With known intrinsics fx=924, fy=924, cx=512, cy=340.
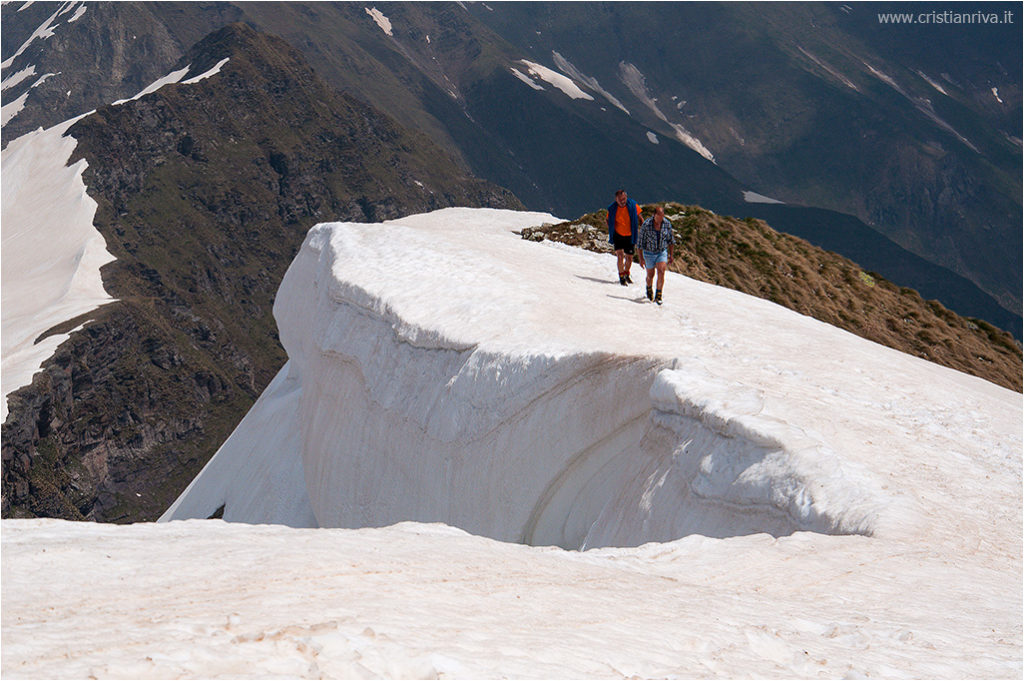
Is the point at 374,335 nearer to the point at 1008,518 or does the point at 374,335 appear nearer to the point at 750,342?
the point at 750,342

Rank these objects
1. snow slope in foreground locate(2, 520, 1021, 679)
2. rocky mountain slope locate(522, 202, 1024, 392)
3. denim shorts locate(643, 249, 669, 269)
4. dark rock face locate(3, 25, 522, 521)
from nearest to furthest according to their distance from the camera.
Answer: snow slope in foreground locate(2, 520, 1021, 679) < denim shorts locate(643, 249, 669, 269) < rocky mountain slope locate(522, 202, 1024, 392) < dark rock face locate(3, 25, 522, 521)

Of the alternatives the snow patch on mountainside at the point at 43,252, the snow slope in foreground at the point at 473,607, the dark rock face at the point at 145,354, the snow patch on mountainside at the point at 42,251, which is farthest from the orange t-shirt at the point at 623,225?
the snow patch on mountainside at the point at 42,251

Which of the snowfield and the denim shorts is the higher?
the denim shorts

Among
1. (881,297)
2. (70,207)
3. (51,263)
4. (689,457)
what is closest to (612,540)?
(689,457)

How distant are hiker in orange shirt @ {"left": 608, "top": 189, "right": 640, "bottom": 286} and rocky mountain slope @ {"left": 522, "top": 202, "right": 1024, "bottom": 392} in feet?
22.3

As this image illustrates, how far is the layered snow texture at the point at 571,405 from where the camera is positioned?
40.8 ft

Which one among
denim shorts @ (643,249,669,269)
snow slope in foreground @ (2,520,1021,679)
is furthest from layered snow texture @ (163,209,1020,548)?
snow slope in foreground @ (2,520,1021,679)

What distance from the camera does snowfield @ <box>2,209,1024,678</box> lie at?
21.7 feet

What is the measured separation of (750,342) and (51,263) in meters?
169

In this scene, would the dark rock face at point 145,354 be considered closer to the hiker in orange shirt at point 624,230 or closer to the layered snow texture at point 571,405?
the layered snow texture at point 571,405

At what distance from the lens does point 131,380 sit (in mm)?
151250

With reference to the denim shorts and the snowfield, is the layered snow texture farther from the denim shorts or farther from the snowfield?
the denim shorts

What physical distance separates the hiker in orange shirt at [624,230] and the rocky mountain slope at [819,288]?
22.3 feet

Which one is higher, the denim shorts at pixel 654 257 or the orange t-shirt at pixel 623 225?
the orange t-shirt at pixel 623 225
